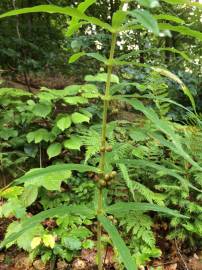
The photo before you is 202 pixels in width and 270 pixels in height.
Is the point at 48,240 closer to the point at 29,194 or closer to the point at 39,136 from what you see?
the point at 29,194

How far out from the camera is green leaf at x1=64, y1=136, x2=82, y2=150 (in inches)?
121

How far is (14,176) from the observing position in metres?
3.20

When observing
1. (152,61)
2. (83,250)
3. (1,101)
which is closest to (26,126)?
(1,101)

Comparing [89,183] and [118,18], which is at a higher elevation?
[118,18]

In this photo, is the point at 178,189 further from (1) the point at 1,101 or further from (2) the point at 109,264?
(1) the point at 1,101

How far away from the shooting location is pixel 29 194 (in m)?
2.71

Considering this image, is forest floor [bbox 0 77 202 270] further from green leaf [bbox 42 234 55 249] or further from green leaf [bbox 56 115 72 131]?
green leaf [bbox 56 115 72 131]

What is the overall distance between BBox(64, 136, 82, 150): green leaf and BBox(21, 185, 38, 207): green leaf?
1.71ft

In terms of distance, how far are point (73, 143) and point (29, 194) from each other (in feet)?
2.07

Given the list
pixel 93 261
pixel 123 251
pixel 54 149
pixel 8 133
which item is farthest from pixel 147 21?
pixel 8 133

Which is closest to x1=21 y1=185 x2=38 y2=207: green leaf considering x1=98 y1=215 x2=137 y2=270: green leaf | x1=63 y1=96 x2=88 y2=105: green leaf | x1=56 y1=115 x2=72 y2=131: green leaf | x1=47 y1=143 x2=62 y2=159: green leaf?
x1=47 y1=143 x2=62 y2=159: green leaf

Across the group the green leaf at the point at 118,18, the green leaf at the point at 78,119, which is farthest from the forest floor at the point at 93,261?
the green leaf at the point at 118,18

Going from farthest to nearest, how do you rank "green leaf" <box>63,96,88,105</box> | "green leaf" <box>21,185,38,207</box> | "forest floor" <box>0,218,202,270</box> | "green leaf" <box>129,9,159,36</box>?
"green leaf" <box>63,96,88,105</box>, "green leaf" <box>21,185,38,207</box>, "forest floor" <box>0,218,202,270</box>, "green leaf" <box>129,9,159,36</box>

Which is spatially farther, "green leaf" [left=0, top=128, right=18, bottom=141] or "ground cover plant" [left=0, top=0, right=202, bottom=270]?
"green leaf" [left=0, top=128, right=18, bottom=141]
